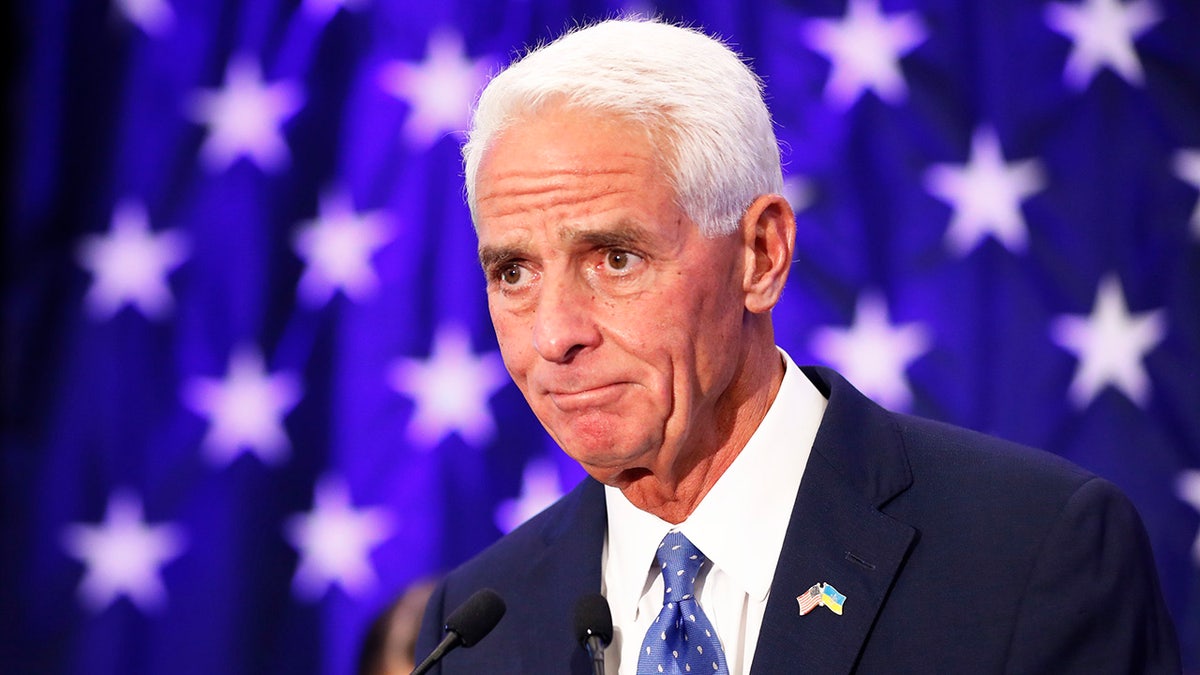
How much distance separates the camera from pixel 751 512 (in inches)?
79.0

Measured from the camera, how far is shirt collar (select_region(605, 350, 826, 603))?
1.98 meters

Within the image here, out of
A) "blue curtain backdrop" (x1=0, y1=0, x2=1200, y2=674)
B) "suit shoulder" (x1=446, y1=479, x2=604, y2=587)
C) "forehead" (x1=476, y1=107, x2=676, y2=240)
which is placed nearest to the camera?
"forehead" (x1=476, y1=107, x2=676, y2=240)

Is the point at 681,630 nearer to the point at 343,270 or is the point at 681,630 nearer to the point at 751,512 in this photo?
the point at 751,512

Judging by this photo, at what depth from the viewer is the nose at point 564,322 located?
5.96 feet

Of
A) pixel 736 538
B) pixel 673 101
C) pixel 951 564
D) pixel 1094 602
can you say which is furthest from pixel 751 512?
pixel 673 101

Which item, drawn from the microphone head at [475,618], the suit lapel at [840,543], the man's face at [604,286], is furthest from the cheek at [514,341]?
the suit lapel at [840,543]

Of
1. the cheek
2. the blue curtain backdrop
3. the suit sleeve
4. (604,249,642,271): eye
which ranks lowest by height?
the suit sleeve

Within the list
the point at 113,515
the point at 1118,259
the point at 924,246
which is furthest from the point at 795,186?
the point at 113,515

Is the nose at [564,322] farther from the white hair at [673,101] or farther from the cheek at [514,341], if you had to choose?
the white hair at [673,101]

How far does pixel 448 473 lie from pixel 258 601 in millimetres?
758

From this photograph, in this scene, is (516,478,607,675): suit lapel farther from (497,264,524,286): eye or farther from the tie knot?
(497,264,524,286): eye

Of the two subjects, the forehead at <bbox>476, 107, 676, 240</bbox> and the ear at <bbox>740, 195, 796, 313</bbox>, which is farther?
the ear at <bbox>740, 195, 796, 313</bbox>

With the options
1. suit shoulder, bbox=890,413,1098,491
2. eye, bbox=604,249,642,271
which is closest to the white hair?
eye, bbox=604,249,642,271

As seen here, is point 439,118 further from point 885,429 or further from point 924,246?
point 885,429
